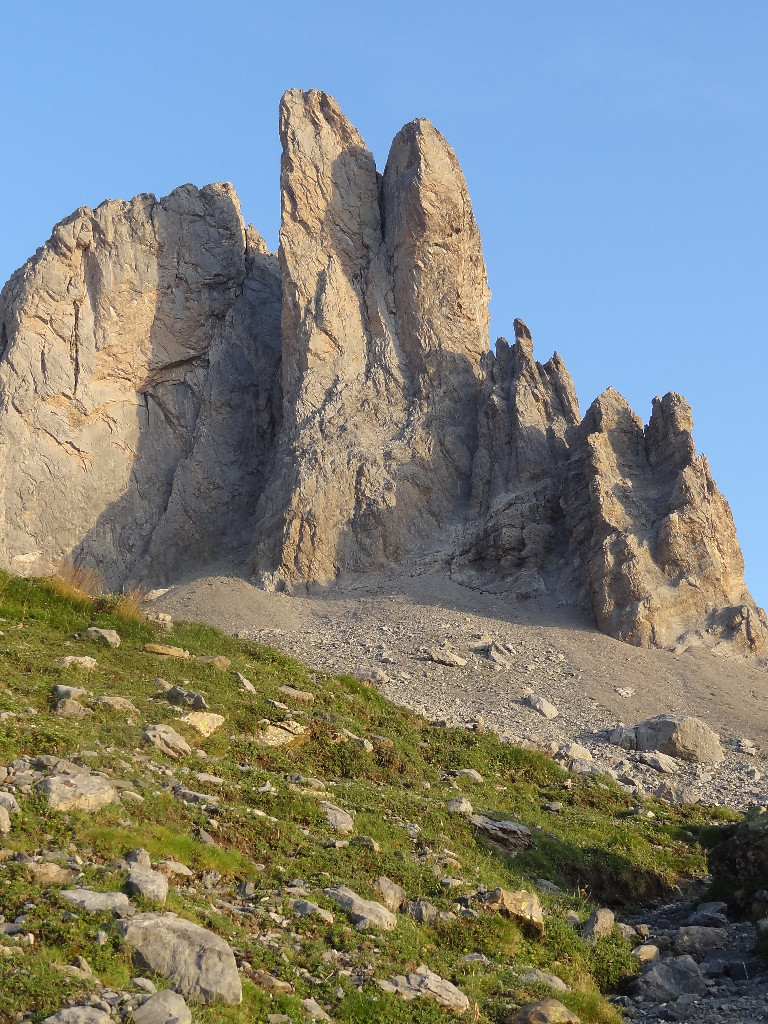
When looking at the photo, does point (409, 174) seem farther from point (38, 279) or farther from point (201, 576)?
point (201, 576)

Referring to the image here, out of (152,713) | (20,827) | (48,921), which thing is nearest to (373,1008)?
(48,921)

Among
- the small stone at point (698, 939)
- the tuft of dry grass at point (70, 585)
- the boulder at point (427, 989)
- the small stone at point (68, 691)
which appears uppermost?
the tuft of dry grass at point (70, 585)

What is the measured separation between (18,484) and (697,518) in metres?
30.0

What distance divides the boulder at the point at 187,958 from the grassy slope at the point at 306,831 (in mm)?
132

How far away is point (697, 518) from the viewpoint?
38781 millimetres

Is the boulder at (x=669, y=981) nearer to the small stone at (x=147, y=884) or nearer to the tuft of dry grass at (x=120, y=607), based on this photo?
the small stone at (x=147, y=884)

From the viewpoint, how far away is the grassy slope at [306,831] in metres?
8.67

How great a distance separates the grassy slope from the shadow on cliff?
2757 centimetres

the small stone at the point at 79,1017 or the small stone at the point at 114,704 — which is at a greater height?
the small stone at the point at 114,704

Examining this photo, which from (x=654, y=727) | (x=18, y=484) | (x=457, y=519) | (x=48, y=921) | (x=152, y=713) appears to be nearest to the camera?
(x=48, y=921)

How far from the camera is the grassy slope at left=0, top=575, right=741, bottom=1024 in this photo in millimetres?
8672

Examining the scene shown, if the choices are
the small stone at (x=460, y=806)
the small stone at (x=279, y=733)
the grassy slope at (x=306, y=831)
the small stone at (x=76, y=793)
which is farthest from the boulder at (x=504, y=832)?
the small stone at (x=76, y=793)

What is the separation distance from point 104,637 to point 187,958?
31.6 feet

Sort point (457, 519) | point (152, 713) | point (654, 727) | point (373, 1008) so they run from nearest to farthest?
point (373, 1008), point (152, 713), point (654, 727), point (457, 519)
